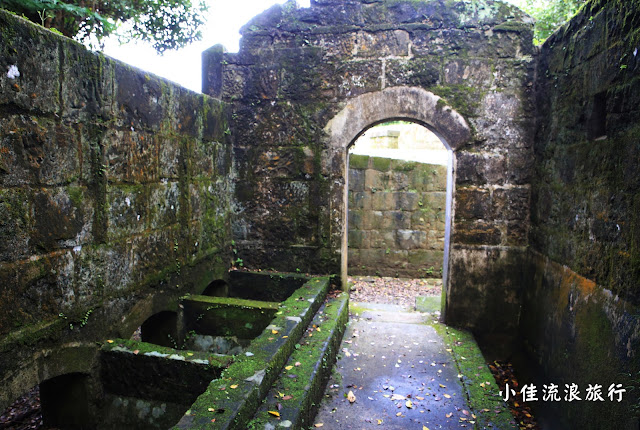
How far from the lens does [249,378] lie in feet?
8.00

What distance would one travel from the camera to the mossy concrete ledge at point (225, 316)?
3.70 metres

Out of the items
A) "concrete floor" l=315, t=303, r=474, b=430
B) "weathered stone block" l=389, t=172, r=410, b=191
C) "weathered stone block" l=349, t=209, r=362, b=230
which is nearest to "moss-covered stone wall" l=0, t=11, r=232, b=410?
"concrete floor" l=315, t=303, r=474, b=430

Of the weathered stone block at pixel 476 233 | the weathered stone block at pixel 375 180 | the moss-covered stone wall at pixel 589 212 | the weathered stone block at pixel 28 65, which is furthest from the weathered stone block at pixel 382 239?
the weathered stone block at pixel 28 65

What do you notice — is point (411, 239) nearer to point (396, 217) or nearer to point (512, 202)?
point (396, 217)

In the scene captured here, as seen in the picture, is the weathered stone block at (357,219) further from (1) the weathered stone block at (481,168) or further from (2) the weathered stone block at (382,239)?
(1) the weathered stone block at (481,168)

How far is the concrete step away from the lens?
2.32m

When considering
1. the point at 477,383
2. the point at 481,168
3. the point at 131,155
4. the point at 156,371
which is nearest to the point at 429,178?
the point at 481,168

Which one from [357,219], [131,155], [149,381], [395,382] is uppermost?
[131,155]

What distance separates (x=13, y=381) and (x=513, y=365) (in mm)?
4337

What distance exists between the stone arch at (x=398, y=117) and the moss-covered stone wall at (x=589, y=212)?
82 centimetres

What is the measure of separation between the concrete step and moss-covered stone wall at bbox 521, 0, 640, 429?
1839 mm

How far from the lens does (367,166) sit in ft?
23.5

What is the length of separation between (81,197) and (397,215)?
5.47 m

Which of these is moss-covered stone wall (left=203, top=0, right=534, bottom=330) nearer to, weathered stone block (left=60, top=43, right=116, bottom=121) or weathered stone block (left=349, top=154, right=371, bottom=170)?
weathered stone block (left=60, top=43, right=116, bottom=121)
